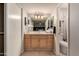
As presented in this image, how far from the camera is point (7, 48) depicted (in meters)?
2.64

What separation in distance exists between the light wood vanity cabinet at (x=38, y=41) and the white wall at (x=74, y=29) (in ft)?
12.0

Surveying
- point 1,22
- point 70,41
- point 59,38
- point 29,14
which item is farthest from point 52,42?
point 1,22

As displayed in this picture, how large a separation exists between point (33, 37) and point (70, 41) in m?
3.87

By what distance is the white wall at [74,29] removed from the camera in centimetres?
248

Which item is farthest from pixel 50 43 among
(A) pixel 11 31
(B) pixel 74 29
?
(B) pixel 74 29

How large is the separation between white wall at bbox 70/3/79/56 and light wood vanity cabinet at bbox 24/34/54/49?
365cm

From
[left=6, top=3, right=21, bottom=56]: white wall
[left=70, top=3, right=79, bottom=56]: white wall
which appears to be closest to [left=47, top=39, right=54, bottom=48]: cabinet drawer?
[left=6, top=3, right=21, bottom=56]: white wall

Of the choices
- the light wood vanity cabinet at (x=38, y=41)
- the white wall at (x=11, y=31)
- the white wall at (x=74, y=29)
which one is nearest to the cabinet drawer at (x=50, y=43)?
the light wood vanity cabinet at (x=38, y=41)

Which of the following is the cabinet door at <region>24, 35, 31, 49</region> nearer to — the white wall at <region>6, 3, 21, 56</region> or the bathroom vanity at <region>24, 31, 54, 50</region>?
the bathroom vanity at <region>24, 31, 54, 50</region>

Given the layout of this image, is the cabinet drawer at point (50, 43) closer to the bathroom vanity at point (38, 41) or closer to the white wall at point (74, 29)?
the bathroom vanity at point (38, 41)

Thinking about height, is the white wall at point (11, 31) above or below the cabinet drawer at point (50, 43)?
above

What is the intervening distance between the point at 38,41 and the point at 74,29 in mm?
4046

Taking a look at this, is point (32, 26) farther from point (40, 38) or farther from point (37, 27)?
point (40, 38)

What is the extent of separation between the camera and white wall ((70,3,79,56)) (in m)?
2.48
